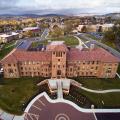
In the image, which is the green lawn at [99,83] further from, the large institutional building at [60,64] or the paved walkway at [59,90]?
the paved walkway at [59,90]

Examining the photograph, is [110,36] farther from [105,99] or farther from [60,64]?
[105,99]

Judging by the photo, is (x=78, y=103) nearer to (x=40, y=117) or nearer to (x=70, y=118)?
(x=70, y=118)

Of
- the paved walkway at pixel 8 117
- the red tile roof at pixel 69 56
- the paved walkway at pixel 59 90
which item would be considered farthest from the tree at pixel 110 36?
the paved walkway at pixel 8 117

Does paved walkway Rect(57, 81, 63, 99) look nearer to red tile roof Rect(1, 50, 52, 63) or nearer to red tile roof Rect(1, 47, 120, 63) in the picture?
red tile roof Rect(1, 47, 120, 63)

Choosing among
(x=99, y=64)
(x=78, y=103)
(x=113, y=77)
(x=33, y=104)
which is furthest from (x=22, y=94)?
(x=113, y=77)

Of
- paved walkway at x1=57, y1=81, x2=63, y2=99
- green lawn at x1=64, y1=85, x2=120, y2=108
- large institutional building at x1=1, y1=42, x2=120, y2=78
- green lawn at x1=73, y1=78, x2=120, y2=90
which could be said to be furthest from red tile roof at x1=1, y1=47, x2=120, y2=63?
green lawn at x1=64, y1=85, x2=120, y2=108

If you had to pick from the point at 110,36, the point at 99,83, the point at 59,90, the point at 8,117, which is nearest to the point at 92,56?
the point at 99,83
